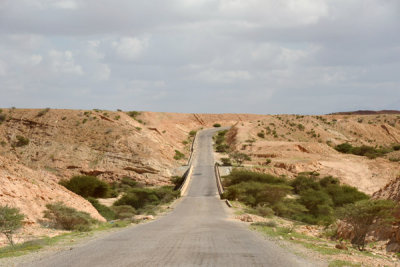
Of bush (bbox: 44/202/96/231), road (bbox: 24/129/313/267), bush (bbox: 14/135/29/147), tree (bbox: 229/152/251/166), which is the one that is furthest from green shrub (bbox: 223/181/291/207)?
bush (bbox: 14/135/29/147)

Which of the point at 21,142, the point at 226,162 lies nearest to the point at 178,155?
the point at 226,162

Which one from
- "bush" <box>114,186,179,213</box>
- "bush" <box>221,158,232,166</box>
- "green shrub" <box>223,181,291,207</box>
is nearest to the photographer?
"green shrub" <box>223,181,291,207</box>

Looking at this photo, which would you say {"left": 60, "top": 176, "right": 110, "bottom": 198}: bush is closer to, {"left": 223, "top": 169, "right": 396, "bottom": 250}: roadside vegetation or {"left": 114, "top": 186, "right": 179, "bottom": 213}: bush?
{"left": 114, "top": 186, "right": 179, "bottom": 213}: bush

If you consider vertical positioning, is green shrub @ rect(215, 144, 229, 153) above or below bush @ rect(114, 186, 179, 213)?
above

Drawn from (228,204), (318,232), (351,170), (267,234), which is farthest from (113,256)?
(351,170)

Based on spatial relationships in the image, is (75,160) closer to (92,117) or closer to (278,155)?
(92,117)

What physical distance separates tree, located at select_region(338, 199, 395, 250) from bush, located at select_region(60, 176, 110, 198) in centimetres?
3678

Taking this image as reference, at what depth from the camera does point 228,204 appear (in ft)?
129

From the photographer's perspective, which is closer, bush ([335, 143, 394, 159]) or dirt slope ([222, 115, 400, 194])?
dirt slope ([222, 115, 400, 194])

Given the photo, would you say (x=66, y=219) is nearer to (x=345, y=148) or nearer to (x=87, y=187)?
(x=87, y=187)

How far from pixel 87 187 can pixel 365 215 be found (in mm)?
38463

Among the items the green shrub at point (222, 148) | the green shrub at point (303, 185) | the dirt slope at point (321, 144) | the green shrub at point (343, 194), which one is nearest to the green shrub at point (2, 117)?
the green shrub at point (222, 148)

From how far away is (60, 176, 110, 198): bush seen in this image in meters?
52.3

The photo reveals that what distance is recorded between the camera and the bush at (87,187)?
5234 centimetres
